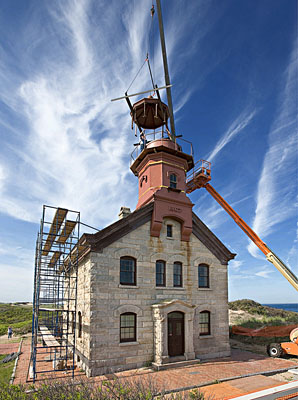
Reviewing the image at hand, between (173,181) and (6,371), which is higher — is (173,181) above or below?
above

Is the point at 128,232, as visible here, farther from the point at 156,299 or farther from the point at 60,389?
the point at 60,389

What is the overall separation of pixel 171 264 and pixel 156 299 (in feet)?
7.47

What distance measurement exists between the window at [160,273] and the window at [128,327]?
8.28 ft

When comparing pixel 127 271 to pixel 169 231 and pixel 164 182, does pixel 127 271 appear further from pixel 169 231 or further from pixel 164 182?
pixel 164 182

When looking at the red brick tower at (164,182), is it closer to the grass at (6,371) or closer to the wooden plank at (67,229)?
the wooden plank at (67,229)

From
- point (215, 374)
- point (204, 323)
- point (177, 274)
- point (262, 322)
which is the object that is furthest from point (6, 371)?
point (262, 322)

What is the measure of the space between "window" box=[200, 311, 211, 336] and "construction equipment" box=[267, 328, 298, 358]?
428 cm

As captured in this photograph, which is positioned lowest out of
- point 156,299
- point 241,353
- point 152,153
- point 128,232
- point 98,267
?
point 241,353

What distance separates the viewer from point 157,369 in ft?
48.4

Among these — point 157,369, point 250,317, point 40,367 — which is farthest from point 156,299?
point 250,317

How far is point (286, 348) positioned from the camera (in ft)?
58.1

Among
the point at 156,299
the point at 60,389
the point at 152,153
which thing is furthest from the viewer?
the point at 152,153

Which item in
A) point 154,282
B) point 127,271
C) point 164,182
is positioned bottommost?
point 154,282

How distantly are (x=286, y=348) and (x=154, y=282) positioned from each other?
30.6ft
